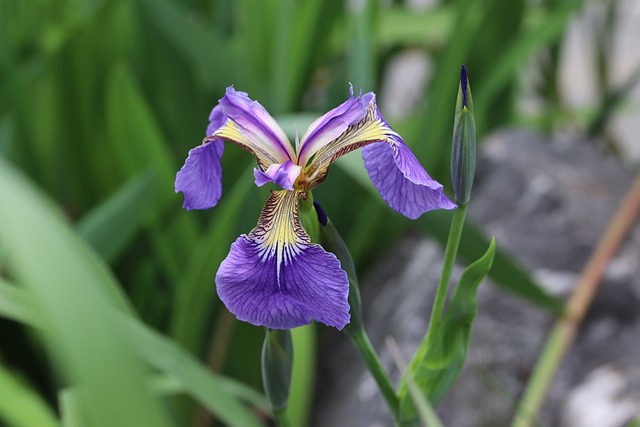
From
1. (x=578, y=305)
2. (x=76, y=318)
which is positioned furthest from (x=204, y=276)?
(x=76, y=318)

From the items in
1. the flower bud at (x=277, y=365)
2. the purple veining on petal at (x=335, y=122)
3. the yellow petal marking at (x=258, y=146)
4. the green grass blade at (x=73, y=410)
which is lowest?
the green grass blade at (x=73, y=410)

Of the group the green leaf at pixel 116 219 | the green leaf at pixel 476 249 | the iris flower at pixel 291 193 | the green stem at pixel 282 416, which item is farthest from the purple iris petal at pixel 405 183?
the green leaf at pixel 116 219

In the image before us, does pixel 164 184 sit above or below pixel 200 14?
below

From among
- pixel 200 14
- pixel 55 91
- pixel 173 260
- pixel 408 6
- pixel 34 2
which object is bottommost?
pixel 173 260

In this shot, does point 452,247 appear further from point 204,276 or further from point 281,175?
point 204,276

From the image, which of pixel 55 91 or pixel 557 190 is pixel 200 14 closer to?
pixel 55 91

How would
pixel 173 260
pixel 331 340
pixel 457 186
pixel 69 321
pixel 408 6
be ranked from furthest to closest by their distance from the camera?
pixel 408 6 < pixel 331 340 < pixel 173 260 < pixel 457 186 < pixel 69 321

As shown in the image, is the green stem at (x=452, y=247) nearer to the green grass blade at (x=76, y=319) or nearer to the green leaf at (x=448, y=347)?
the green leaf at (x=448, y=347)

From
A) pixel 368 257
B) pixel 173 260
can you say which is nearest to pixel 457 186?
pixel 173 260

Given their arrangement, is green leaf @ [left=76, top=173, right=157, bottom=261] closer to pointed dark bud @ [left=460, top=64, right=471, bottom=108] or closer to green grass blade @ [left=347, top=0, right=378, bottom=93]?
green grass blade @ [left=347, top=0, right=378, bottom=93]
